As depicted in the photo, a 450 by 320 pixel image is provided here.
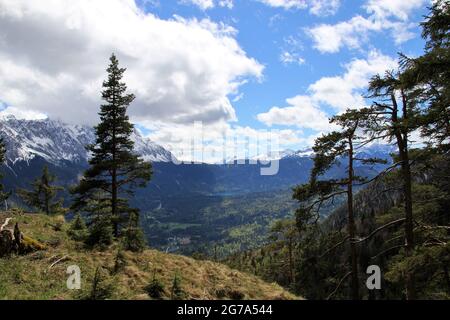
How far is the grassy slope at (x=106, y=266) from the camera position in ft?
42.3

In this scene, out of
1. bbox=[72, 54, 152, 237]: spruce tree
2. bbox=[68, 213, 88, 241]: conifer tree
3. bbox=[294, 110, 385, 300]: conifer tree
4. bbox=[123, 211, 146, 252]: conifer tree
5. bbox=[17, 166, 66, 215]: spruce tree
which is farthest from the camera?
bbox=[17, 166, 66, 215]: spruce tree

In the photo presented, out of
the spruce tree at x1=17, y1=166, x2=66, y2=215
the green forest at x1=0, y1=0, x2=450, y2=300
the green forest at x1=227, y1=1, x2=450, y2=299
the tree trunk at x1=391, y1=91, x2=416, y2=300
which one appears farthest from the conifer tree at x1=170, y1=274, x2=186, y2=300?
the spruce tree at x1=17, y1=166, x2=66, y2=215

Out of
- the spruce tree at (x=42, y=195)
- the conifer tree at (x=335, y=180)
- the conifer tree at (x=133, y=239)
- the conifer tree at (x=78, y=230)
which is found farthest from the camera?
the spruce tree at (x=42, y=195)

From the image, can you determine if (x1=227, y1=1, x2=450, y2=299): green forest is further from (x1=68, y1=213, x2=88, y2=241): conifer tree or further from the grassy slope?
(x1=68, y1=213, x2=88, y2=241): conifer tree

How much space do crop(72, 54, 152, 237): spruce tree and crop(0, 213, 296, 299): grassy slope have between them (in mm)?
4688

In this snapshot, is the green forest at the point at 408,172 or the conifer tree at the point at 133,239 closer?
the green forest at the point at 408,172

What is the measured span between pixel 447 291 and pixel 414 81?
14971 millimetres

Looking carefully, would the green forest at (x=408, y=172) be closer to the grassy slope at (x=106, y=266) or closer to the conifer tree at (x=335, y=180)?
the conifer tree at (x=335, y=180)

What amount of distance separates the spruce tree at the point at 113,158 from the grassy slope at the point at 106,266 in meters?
4.69

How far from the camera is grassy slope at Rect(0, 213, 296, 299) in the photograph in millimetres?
12883

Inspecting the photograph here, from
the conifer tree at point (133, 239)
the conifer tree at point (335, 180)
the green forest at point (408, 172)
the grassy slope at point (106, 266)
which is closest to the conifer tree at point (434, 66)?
the green forest at point (408, 172)

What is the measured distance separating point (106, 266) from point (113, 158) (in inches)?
441

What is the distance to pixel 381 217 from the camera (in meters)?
18.1
